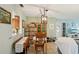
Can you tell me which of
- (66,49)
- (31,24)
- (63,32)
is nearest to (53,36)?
(63,32)

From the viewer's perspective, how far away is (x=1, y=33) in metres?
2.73

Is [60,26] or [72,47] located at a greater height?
[60,26]

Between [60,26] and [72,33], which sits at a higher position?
[60,26]

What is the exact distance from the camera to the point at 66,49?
4121 mm

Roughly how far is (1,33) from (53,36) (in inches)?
245

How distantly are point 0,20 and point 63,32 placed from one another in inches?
296
